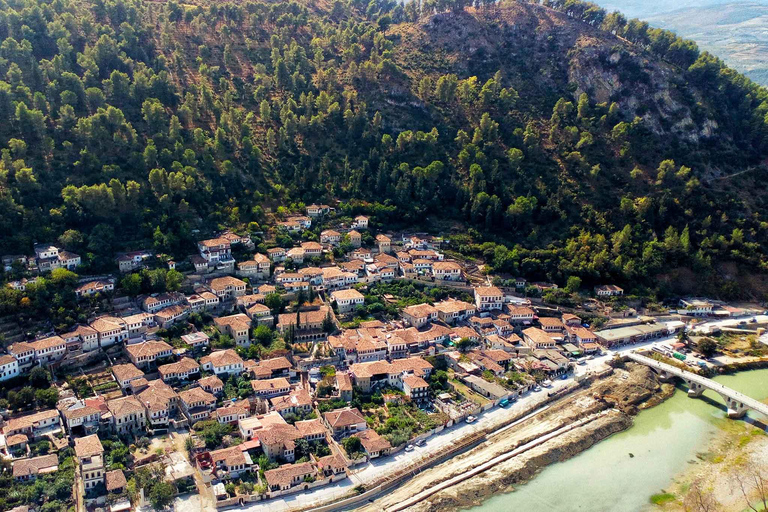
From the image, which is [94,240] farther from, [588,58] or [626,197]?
[588,58]

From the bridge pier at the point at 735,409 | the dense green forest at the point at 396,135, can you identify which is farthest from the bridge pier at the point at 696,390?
the dense green forest at the point at 396,135

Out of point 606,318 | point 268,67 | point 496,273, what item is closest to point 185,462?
point 496,273

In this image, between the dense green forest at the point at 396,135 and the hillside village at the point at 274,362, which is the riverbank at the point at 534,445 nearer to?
the hillside village at the point at 274,362

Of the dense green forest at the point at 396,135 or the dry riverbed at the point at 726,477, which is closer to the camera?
the dry riverbed at the point at 726,477

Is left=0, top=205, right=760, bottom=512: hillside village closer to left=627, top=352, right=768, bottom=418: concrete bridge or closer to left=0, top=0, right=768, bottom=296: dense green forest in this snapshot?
left=627, top=352, right=768, bottom=418: concrete bridge

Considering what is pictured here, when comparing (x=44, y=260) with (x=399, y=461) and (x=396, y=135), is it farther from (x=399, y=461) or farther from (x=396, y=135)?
(x=396, y=135)

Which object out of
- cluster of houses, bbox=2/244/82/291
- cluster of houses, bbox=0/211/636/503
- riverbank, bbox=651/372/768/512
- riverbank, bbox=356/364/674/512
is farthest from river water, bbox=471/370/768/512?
cluster of houses, bbox=2/244/82/291
